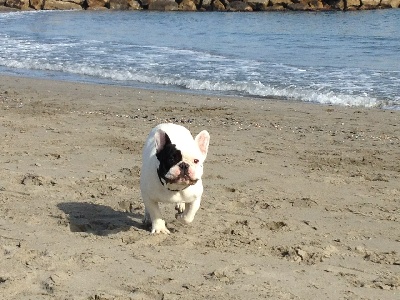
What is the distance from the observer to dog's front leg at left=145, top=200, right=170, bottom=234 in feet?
17.0

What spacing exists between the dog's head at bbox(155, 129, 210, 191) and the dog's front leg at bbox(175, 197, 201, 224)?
1.32 feet

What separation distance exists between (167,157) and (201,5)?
4624cm

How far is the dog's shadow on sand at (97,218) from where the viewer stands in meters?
5.46

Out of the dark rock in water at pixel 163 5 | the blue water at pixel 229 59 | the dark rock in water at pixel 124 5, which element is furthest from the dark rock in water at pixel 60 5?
the blue water at pixel 229 59

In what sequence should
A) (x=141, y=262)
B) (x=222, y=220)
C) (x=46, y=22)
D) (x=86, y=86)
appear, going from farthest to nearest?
(x=46, y=22)
(x=86, y=86)
(x=222, y=220)
(x=141, y=262)

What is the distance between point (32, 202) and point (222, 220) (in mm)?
1765

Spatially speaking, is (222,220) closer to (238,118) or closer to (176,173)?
(176,173)

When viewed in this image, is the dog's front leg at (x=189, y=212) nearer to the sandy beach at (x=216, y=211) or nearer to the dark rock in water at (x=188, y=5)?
the sandy beach at (x=216, y=211)

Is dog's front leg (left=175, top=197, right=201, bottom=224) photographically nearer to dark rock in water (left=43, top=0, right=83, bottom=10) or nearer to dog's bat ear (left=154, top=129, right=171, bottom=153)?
dog's bat ear (left=154, top=129, right=171, bottom=153)

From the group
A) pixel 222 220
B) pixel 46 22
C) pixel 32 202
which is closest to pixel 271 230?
pixel 222 220

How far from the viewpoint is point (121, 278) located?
4.45 metres

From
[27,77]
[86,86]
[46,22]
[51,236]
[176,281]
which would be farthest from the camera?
[46,22]

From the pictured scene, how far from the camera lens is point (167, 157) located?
4707 mm

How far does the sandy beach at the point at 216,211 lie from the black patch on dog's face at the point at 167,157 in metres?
0.66
